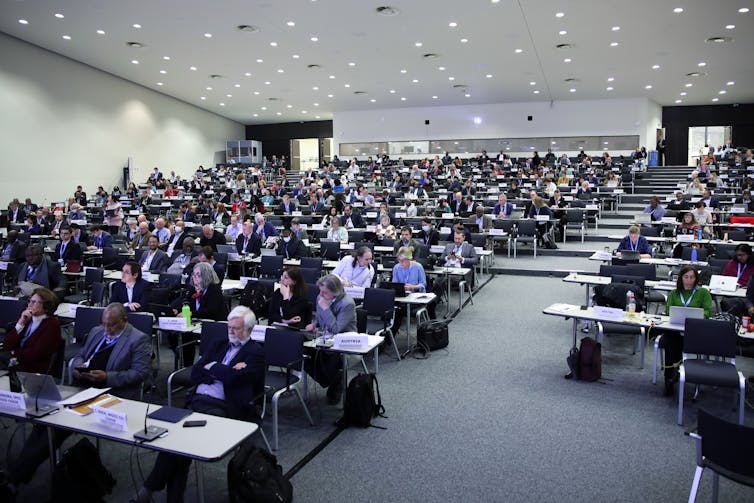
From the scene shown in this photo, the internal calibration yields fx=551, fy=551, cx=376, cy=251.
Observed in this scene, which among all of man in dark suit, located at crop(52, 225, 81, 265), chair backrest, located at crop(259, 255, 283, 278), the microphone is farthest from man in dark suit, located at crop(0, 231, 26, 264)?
the microphone

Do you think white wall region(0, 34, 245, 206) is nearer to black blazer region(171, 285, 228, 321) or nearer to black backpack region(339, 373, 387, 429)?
black blazer region(171, 285, 228, 321)

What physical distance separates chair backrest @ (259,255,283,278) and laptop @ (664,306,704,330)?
5731mm

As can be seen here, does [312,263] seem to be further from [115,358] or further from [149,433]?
[149,433]

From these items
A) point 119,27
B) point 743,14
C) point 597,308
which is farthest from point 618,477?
point 119,27

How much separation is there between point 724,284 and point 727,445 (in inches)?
174

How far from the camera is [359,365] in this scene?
6398 mm

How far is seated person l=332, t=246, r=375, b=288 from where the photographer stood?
7344 mm

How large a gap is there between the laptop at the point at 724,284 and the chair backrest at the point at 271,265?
6.11m

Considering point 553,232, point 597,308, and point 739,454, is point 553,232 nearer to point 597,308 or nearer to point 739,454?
point 597,308

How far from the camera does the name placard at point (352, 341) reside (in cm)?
483

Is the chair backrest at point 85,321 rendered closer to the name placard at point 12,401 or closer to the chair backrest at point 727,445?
the name placard at point 12,401

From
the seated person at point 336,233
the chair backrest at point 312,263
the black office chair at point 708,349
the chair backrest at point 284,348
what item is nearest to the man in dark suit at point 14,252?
the chair backrest at point 312,263

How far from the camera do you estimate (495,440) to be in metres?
4.50

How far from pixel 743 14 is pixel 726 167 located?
33.4ft
